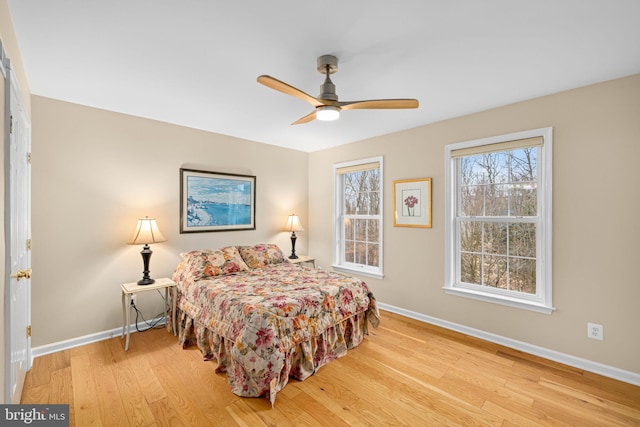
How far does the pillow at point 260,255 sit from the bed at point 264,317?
0.22 ft

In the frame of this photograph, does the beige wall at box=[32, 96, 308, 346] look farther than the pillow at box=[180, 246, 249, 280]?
No

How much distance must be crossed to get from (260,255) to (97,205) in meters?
1.81

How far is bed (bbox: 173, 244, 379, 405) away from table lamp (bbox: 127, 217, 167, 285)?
0.33 m

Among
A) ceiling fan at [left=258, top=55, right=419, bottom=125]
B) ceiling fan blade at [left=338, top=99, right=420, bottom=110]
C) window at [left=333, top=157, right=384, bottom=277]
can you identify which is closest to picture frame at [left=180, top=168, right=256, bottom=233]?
window at [left=333, top=157, right=384, bottom=277]

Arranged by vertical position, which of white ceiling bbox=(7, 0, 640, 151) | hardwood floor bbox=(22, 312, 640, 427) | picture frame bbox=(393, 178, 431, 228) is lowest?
hardwood floor bbox=(22, 312, 640, 427)

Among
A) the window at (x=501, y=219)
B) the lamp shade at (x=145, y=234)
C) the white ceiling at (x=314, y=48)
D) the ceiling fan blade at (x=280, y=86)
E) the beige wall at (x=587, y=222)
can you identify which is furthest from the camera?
the lamp shade at (x=145, y=234)

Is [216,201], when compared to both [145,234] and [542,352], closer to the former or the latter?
[145,234]

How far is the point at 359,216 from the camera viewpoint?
14.6 feet

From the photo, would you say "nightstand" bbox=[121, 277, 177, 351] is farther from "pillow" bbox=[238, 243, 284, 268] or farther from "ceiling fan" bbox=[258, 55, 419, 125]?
"ceiling fan" bbox=[258, 55, 419, 125]

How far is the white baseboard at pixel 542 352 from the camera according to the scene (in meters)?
2.38

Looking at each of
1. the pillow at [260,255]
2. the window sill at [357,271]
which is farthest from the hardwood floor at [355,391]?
the window sill at [357,271]

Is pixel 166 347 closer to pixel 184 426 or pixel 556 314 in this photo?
pixel 184 426

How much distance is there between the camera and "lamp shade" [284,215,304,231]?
4559mm

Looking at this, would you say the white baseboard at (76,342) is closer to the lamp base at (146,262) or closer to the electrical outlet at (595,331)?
the lamp base at (146,262)
